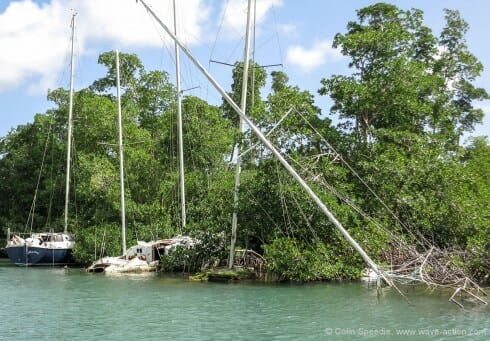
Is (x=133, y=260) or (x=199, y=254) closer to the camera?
(x=199, y=254)

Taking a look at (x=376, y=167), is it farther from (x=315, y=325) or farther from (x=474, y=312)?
(x=315, y=325)

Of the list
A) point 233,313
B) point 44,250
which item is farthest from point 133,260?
point 233,313

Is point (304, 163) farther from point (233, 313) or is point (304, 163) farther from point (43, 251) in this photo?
point (43, 251)

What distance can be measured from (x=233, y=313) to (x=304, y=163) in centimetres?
977

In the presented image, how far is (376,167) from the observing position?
27281 millimetres

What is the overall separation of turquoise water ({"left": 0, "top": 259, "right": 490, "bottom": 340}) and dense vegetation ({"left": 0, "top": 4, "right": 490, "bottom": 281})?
302cm

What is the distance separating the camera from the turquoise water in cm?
1452

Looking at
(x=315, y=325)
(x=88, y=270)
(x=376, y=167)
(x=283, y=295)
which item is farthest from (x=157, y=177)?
(x=315, y=325)

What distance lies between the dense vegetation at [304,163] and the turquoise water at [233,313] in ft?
9.91

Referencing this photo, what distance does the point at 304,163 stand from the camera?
84.0 ft

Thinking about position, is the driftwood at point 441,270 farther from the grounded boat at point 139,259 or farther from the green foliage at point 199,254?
the grounded boat at point 139,259

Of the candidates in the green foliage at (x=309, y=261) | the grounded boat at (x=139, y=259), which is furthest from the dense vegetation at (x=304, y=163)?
the grounded boat at (x=139, y=259)

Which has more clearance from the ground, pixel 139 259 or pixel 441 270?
pixel 139 259

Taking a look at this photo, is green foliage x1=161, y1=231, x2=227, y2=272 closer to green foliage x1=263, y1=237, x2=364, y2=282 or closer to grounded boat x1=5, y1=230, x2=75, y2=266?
green foliage x1=263, y1=237, x2=364, y2=282
